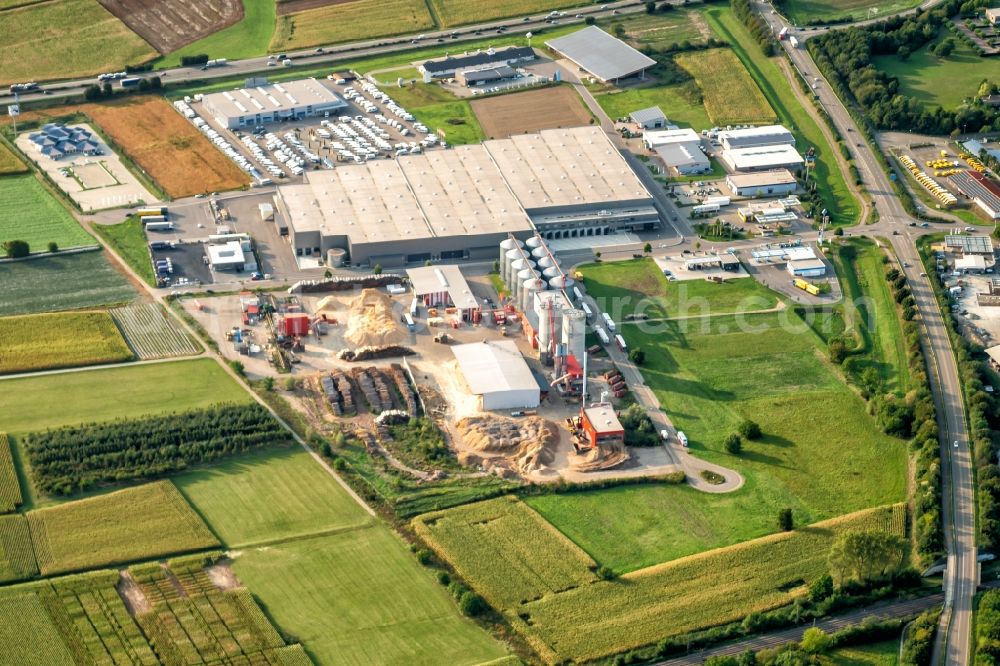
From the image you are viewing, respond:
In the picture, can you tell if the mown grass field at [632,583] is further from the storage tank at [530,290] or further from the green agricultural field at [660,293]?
the green agricultural field at [660,293]

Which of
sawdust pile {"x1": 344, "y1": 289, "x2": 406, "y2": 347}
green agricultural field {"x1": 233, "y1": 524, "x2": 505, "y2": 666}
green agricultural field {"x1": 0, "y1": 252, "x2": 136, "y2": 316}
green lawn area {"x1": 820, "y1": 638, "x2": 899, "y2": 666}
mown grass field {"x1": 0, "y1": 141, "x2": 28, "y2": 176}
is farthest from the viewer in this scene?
mown grass field {"x1": 0, "y1": 141, "x2": 28, "y2": 176}

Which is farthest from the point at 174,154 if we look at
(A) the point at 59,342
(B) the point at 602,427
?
(B) the point at 602,427

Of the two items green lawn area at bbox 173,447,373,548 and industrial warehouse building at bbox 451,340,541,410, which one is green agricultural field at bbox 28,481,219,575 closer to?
green lawn area at bbox 173,447,373,548

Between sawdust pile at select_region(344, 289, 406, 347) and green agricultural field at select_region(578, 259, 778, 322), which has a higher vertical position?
sawdust pile at select_region(344, 289, 406, 347)

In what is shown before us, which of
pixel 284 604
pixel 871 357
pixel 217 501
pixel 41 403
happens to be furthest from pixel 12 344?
pixel 871 357

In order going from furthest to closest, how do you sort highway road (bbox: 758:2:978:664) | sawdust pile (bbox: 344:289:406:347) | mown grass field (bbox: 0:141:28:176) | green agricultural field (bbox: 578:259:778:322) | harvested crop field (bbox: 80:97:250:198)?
mown grass field (bbox: 0:141:28:176) → harvested crop field (bbox: 80:97:250:198) → green agricultural field (bbox: 578:259:778:322) → sawdust pile (bbox: 344:289:406:347) → highway road (bbox: 758:2:978:664)

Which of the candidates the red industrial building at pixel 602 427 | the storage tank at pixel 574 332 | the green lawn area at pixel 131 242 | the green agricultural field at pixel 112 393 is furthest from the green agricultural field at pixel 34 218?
the red industrial building at pixel 602 427

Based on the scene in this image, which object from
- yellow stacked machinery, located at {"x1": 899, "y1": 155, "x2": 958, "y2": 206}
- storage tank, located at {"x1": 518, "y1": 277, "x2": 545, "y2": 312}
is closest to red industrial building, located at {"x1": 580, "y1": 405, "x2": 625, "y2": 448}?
storage tank, located at {"x1": 518, "y1": 277, "x2": 545, "y2": 312}
